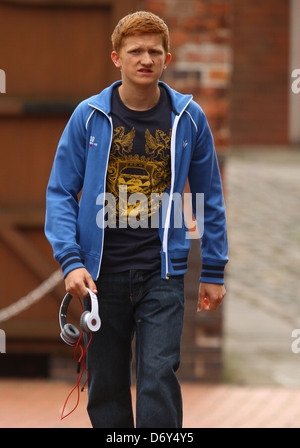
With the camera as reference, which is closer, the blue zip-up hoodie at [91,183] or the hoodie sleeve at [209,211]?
the blue zip-up hoodie at [91,183]

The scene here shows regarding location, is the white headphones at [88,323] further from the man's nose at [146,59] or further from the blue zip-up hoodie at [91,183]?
the man's nose at [146,59]

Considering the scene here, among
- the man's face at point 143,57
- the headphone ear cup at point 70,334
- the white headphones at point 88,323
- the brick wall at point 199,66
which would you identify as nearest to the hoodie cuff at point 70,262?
the white headphones at point 88,323

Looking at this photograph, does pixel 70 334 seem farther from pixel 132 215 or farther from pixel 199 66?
pixel 199 66

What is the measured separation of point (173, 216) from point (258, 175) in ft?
37.3

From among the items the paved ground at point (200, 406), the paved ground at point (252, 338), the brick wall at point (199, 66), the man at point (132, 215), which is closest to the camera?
the man at point (132, 215)

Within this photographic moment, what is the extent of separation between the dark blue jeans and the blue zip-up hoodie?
10 centimetres

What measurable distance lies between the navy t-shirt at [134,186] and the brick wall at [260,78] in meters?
15.6

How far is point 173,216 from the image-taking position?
12.0 feet

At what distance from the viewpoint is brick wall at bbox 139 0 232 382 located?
653 centimetres

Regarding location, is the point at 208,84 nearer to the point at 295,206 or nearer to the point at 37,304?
the point at 37,304

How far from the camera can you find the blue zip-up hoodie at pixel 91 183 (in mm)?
3586

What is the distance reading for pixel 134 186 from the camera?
3592mm

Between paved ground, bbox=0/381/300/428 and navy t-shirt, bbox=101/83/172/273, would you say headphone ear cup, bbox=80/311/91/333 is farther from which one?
paved ground, bbox=0/381/300/428
